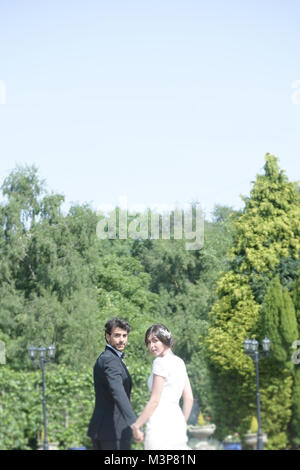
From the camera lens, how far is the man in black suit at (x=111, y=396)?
5.26 m

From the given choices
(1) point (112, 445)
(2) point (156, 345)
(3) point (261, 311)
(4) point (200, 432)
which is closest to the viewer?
(2) point (156, 345)

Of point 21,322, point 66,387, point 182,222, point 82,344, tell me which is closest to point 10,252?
point 21,322

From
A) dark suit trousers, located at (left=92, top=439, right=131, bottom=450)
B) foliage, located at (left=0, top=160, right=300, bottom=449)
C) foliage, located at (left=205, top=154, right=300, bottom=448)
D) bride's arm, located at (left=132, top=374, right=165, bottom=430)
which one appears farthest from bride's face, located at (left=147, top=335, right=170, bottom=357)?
foliage, located at (left=205, top=154, right=300, bottom=448)

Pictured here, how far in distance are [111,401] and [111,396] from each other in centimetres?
5

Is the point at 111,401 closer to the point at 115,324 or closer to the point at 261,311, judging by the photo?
the point at 115,324

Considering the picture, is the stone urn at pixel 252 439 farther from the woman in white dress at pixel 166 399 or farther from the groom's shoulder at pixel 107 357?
the groom's shoulder at pixel 107 357

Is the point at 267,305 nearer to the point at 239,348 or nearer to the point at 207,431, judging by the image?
the point at 239,348

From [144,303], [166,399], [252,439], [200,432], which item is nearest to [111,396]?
[166,399]

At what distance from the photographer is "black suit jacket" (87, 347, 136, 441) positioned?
519 cm

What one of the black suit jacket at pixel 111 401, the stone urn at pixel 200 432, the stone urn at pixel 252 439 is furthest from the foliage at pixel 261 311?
the black suit jacket at pixel 111 401

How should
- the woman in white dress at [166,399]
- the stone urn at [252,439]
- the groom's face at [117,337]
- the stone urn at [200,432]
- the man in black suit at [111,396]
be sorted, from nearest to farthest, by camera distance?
1. the woman in white dress at [166,399]
2. the man in black suit at [111,396]
3. the groom's face at [117,337]
4. the stone urn at [200,432]
5. the stone urn at [252,439]

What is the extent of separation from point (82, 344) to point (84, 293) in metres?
2.23

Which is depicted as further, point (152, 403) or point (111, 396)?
point (111, 396)

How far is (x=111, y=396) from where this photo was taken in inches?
212
